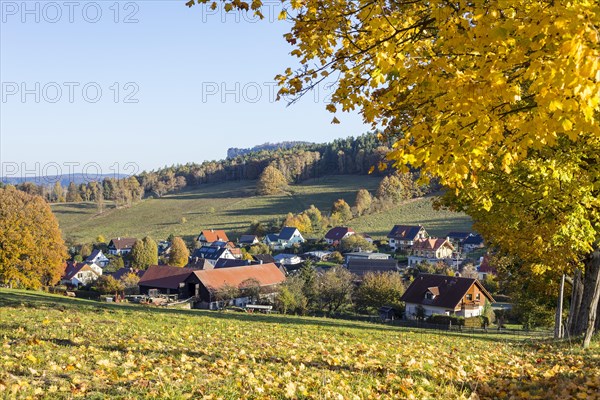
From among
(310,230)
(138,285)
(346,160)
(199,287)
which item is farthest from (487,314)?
(346,160)

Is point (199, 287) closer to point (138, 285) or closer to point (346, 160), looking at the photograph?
point (138, 285)

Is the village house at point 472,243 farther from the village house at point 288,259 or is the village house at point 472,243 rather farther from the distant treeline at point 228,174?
the distant treeline at point 228,174

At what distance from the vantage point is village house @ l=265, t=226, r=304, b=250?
313ft

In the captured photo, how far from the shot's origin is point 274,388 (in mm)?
5785

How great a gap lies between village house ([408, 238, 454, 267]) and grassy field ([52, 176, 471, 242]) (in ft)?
33.2

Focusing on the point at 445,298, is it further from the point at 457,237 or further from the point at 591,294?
the point at 457,237

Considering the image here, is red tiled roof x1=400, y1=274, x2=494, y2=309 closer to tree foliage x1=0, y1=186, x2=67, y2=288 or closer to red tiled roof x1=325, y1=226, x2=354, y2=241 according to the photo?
tree foliage x1=0, y1=186, x2=67, y2=288

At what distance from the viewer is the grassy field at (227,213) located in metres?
106

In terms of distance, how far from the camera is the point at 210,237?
96.2m

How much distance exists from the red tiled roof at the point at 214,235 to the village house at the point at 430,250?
36.4 metres

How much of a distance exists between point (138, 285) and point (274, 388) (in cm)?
5497

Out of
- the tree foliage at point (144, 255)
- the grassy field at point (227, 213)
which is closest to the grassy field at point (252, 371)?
the tree foliage at point (144, 255)

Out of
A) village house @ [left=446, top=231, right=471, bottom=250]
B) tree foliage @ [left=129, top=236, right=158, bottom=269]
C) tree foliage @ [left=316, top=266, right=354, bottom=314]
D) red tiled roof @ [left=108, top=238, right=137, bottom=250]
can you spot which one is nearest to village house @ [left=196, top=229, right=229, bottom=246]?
red tiled roof @ [left=108, top=238, right=137, bottom=250]

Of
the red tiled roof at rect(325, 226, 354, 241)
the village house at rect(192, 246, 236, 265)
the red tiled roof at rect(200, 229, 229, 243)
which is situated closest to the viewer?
the village house at rect(192, 246, 236, 265)
